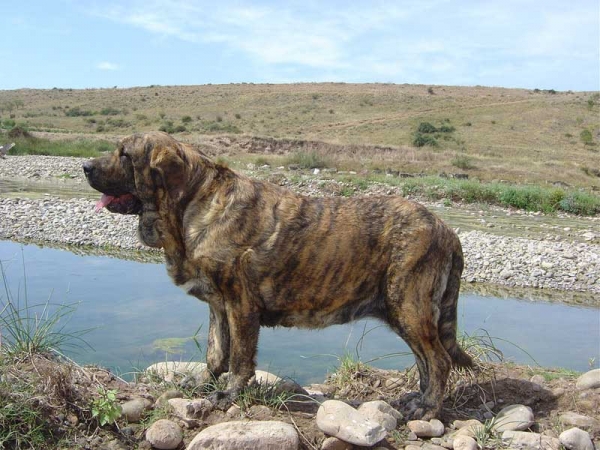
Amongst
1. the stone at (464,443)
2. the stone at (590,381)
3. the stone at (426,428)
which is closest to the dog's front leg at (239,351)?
the stone at (426,428)

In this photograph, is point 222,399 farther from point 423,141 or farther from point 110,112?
point 110,112

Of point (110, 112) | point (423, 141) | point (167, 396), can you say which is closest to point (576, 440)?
point (167, 396)

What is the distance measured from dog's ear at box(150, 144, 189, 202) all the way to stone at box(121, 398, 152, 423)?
154 centimetres

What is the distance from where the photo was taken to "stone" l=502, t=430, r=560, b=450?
4902 millimetres

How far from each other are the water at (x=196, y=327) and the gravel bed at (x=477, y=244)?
5.36ft

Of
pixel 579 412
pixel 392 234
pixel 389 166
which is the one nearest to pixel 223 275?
Result: pixel 392 234

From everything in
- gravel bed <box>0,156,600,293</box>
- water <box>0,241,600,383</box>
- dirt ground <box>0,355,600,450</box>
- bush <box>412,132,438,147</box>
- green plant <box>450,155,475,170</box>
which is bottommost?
water <box>0,241,600,383</box>

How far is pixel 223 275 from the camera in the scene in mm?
5043

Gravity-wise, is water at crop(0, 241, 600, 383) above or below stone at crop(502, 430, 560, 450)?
below

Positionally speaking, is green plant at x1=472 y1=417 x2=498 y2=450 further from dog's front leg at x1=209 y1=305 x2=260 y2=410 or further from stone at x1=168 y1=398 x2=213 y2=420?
stone at x1=168 y1=398 x2=213 y2=420

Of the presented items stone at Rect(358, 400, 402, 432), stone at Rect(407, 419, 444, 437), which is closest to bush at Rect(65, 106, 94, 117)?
stone at Rect(358, 400, 402, 432)

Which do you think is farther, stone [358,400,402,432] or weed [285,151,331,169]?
weed [285,151,331,169]

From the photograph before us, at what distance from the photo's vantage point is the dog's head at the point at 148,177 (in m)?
5.11

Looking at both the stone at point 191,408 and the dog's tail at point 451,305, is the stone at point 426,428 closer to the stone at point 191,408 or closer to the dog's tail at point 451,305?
the dog's tail at point 451,305
